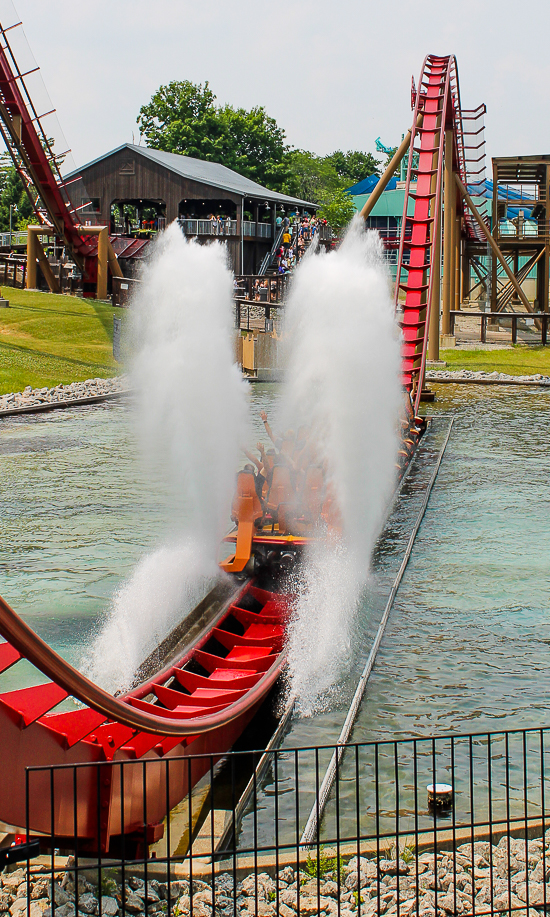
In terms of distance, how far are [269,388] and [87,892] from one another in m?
25.0

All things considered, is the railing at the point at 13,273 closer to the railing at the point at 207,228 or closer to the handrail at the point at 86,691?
the railing at the point at 207,228

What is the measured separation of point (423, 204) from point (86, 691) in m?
26.8

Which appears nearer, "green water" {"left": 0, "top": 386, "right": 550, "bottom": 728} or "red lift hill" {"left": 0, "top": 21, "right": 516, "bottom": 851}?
"red lift hill" {"left": 0, "top": 21, "right": 516, "bottom": 851}

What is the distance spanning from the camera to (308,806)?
257 inches

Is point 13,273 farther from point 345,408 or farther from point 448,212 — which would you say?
point 345,408

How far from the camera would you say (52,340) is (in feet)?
103

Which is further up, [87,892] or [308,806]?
[87,892]

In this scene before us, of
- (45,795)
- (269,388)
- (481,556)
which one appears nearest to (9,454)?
(481,556)

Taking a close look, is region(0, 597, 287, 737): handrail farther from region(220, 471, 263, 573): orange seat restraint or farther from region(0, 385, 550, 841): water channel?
region(220, 471, 263, 573): orange seat restraint

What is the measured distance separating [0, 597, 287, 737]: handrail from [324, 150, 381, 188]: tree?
390 feet

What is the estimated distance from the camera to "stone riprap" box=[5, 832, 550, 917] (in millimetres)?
4926

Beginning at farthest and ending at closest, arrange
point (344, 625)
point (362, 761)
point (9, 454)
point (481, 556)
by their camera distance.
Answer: point (9, 454) → point (481, 556) → point (344, 625) → point (362, 761)

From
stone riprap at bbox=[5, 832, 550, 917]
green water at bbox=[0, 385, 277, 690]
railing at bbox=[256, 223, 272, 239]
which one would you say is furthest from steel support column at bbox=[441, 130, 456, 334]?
stone riprap at bbox=[5, 832, 550, 917]

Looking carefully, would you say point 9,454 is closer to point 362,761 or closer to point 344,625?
point 344,625
